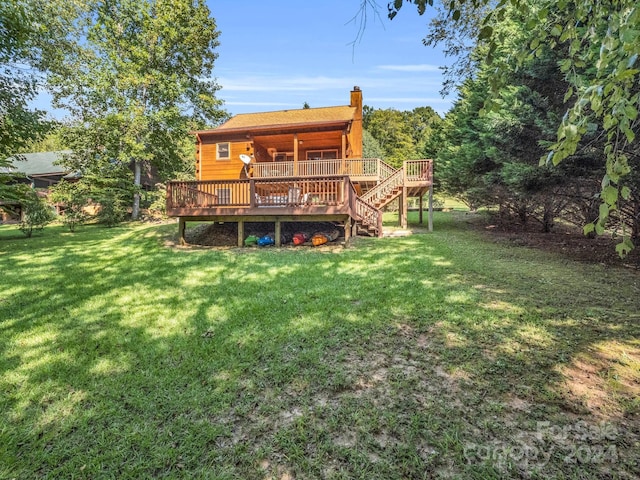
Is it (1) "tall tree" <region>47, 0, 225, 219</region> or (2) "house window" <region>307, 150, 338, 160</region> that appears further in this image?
(1) "tall tree" <region>47, 0, 225, 219</region>

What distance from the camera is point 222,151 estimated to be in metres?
16.5

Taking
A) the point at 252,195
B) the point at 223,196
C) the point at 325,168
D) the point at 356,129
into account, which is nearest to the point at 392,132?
the point at 356,129

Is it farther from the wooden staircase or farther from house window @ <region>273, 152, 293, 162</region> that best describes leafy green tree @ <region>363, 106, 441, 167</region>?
the wooden staircase

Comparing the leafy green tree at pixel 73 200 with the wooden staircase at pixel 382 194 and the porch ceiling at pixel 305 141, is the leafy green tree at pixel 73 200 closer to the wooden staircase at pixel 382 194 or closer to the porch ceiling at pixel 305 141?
the porch ceiling at pixel 305 141

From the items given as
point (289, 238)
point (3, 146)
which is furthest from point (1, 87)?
point (289, 238)

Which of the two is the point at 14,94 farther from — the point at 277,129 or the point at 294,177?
the point at 294,177

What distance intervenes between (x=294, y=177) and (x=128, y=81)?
16.6 m

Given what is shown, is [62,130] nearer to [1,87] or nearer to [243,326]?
[1,87]

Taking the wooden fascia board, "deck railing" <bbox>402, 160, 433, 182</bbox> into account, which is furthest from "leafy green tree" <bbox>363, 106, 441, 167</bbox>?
the wooden fascia board

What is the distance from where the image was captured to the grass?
217 centimetres

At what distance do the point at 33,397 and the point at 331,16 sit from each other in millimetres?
4481

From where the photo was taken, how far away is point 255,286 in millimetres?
5719

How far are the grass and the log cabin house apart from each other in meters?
4.35

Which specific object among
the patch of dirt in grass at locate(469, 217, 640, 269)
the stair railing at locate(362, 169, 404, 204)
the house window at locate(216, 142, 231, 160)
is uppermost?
the house window at locate(216, 142, 231, 160)
